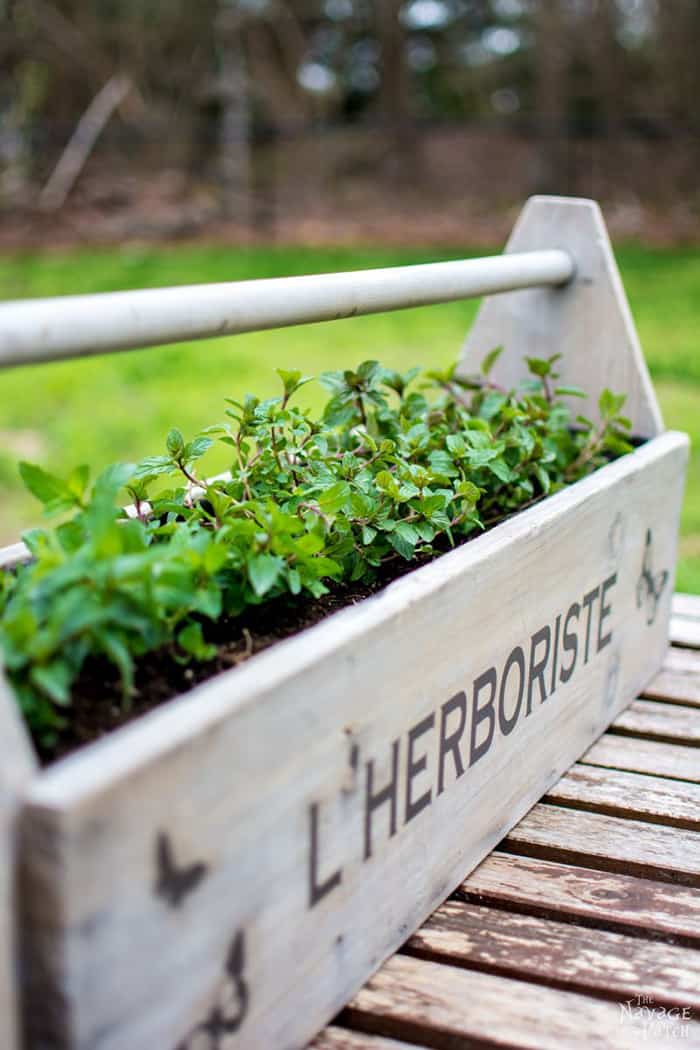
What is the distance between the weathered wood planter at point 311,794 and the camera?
0.75 metres

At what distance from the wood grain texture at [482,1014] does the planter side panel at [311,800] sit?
0.03m

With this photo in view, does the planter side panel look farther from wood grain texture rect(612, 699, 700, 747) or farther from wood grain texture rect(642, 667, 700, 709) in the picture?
wood grain texture rect(642, 667, 700, 709)

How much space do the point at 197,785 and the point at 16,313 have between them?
0.36 meters

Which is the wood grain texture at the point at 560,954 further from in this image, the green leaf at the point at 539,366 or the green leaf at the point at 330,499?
the green leaf at the point at 539,366

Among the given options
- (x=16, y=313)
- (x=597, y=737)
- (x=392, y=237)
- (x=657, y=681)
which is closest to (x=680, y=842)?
(x=597, y=737)

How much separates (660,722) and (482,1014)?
0.75m

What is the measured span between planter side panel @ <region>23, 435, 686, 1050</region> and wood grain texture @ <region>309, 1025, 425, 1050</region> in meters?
0.01

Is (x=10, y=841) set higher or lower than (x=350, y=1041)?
higher

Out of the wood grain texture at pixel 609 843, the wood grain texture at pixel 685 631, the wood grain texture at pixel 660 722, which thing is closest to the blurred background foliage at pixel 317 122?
the wood grain texture at pixel 685 631

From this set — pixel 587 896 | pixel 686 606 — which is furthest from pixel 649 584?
pixel 587 896

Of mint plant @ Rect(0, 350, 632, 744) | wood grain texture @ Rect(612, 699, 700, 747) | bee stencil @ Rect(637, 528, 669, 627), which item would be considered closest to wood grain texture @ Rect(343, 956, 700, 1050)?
mint plant @ Rect(0, 350, 632, 744)

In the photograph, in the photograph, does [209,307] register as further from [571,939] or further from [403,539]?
[571,939]

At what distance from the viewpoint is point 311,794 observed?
3.14 ft

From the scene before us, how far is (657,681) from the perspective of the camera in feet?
6.19
